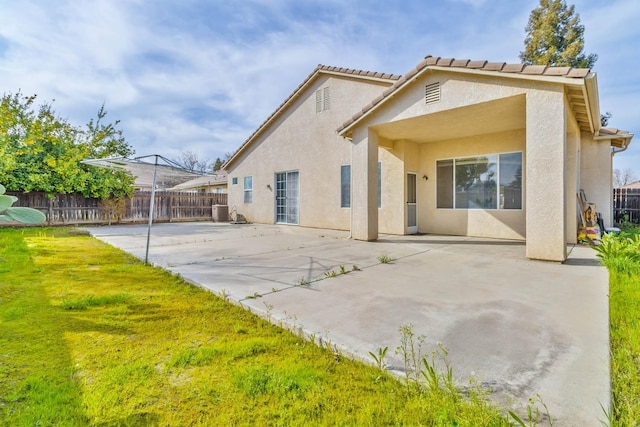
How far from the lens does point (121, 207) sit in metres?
15.8

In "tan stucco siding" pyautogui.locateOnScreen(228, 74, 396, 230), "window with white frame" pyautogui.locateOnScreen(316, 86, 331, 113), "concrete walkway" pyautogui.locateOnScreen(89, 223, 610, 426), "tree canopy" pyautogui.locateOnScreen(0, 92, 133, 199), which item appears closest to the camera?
"concrete walkway" pyautogui.locateOnScreen(89, 223, 610, 426)

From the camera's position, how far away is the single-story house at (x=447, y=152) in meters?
5.64

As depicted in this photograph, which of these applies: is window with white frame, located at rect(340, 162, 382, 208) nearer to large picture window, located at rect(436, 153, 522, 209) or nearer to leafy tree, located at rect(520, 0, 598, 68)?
large picture window, located at rect(436, 153, 522, 209)

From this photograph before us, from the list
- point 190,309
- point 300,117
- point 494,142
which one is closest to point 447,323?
point 190,309

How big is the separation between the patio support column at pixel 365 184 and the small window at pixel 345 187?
2.43 meters

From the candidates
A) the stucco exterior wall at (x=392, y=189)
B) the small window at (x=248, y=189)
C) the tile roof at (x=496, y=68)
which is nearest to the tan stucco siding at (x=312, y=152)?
the small window at (x=248, y=189)

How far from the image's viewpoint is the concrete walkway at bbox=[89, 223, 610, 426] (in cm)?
213

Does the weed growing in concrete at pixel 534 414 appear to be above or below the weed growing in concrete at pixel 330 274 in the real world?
below

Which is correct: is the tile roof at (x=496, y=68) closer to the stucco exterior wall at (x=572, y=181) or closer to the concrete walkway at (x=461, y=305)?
the stucco exterior wall at (x=572, y=181)

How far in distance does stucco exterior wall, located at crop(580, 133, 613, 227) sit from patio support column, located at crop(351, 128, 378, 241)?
6.21m

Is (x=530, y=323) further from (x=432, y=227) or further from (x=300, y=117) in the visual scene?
(x=300, y=117)

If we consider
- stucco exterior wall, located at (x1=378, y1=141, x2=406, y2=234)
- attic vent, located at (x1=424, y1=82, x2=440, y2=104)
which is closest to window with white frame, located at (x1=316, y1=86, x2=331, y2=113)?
stucco exterior wall, located at (x1=378, y1=141, x2=406, y2=234)

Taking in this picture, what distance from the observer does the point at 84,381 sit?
83.5 inches

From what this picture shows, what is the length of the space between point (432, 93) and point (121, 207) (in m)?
15.7
